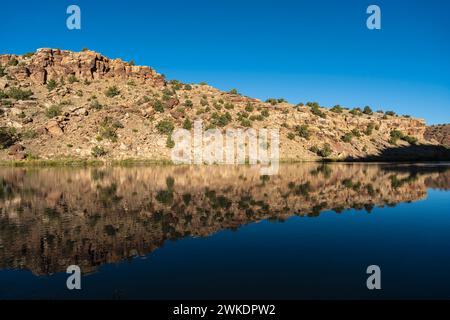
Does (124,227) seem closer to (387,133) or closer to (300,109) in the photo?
(300,109)

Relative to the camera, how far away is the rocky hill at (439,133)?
111 meters

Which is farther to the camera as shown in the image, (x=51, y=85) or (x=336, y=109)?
(x=336, y=109)

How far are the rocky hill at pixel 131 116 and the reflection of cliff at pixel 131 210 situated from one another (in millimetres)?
30909

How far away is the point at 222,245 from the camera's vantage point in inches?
453

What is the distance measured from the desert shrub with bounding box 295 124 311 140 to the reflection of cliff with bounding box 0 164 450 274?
144 ft

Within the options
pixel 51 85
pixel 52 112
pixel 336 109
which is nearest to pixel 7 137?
pixel 52 112

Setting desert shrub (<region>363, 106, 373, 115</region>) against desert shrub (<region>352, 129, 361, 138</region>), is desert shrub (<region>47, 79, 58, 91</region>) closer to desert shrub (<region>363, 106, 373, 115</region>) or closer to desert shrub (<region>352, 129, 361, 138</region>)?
desert shrub (<region>352, 129, 361, 138</region>)

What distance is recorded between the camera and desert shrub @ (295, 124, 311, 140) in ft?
239

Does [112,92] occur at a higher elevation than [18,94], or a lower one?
higher

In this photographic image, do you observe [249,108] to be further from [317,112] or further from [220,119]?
[317,112]

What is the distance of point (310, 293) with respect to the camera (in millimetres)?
7602

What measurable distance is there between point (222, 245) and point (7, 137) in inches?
2170
